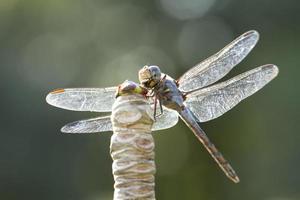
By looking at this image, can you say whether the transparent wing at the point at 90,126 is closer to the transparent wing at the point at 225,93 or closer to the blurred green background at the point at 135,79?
the transparent wing at the point at 225,93

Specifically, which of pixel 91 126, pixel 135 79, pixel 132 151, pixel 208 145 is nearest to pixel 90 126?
pixel 91 126

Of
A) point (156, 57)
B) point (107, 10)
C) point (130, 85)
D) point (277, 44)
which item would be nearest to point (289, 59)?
point (277, 44)

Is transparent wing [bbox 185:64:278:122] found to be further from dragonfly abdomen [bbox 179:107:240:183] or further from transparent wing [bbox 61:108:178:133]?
transparent wing [bbox 61:108:178:133]

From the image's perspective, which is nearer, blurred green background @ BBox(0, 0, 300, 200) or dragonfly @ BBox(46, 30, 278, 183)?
dragonfly @ BBox(46, 30, 278, 183)

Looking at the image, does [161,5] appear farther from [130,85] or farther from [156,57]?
[130,85]

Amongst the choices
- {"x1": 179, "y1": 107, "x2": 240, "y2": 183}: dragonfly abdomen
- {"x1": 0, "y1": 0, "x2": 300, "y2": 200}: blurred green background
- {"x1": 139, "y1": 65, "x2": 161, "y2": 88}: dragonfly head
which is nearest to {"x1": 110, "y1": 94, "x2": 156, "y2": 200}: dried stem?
{"x1": 139, "y1": 65, "x2": 161, "y2": 88}: dragonfly head

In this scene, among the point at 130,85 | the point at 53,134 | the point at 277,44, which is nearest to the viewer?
the point at 130,85

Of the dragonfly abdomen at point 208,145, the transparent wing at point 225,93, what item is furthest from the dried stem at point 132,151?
the transparent wing at point 225,93

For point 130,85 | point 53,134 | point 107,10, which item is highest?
point 107,10
